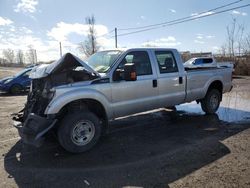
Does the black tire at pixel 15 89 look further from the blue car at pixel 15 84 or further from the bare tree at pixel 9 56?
the bare tree at pixel 9 56

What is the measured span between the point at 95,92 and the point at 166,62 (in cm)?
243

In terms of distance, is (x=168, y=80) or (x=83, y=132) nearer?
(x=83, y=132)

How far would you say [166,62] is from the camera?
7.65m

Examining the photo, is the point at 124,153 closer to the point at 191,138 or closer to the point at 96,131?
the point at 96,131

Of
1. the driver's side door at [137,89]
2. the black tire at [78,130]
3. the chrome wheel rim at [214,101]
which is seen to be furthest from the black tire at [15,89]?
the black tire at [78,130]

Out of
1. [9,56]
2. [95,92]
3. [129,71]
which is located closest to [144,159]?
A: [95,92]

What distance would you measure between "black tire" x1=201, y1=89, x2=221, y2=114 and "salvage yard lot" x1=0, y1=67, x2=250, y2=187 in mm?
996

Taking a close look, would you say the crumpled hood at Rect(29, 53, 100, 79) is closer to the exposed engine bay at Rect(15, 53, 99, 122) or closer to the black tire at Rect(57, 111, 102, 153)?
the exposed engine bay at Rect(15, 53, 99, 122)

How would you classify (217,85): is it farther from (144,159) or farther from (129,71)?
(144,159)

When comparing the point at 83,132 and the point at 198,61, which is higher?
the point at 198,61

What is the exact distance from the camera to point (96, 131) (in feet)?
19.8

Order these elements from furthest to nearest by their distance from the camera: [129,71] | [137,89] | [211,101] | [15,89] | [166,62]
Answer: [15,89]
[211,101]
[166,62]
[137,89]
[129,71]

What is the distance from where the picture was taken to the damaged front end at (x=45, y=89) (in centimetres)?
545

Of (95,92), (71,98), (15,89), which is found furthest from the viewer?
(15,89)
